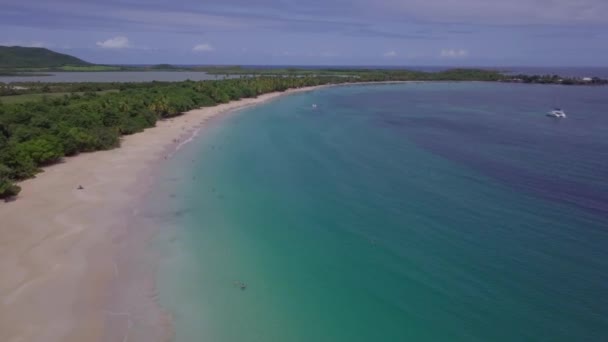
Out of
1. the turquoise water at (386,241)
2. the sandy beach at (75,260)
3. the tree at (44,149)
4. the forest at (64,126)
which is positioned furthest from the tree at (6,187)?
the turquoise water at (386,241)

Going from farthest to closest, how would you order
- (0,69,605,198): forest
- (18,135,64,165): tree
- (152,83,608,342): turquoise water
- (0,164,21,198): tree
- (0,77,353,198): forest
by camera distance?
(18,135,64,165): tree → (0,69,605,198): forest → (0,77,353,198): forest → (0,164,21,198): tree → (152,83,608,342): turquoise water

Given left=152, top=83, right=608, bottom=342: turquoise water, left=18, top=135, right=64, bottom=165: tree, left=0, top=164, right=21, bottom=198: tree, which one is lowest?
left=152, top=83, right=608, bottom=342: turquoise water

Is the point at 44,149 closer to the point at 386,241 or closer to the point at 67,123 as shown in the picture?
the point at 67,123

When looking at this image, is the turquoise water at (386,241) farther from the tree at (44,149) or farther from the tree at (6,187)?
the tree at (44,149)

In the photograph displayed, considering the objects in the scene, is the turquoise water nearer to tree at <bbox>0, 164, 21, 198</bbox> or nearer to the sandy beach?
the sandy beach

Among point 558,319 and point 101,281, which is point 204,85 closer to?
point 101,281

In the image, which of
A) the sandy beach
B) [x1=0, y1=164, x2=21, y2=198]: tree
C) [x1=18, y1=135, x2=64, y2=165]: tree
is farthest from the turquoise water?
[x1=18, y1=135, x2=64, y2=165]: tree
